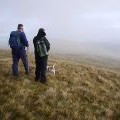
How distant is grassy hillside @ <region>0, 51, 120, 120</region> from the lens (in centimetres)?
1141

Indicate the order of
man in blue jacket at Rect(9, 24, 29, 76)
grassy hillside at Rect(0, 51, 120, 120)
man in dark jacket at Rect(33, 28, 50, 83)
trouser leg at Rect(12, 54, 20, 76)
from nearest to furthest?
1. grassy hillside at Rect(0, 51, 120, 120)
2. man in blue jacket at Rect(9, 24, 29, 76)
3. man in dark jacket at Rect(33, 28, 50, 83)
4. trouser leg at Rect(12, 54, 20, 76)

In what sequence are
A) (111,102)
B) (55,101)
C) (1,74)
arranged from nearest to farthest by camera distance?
(55,101) → (111,102) → (1,74)

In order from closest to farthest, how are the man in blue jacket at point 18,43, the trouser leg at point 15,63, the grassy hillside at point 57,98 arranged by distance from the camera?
the grassy hillside at point 57,98 → the man in blue jacket at point 18,43 → the trouser leg at point 15,63

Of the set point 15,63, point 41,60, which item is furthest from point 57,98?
point 15,63

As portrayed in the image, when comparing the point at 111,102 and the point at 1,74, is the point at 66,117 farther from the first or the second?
the point at 1,74

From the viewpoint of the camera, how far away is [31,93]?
43.7 feet

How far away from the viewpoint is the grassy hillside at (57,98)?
37.4 ft

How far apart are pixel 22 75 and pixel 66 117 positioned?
17.4 ft

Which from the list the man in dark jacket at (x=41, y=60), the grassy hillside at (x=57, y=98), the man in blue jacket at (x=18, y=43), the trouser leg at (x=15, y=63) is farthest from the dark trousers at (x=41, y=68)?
the trouser leg at (x=15, y=63)

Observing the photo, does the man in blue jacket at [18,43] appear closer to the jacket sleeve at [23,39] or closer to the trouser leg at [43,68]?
the jacket sleeve at [23,39]

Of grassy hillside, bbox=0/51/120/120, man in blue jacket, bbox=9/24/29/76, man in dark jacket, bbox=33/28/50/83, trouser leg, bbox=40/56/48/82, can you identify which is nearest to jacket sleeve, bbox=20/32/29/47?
man in blue jacket, bbox=9/24/29/76

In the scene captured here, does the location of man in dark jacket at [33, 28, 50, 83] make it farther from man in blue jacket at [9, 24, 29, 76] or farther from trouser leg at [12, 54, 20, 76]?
trouser leg at [12, 54, 20, 76]

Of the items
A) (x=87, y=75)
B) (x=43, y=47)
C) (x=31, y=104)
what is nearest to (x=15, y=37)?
(x=43, y=47)

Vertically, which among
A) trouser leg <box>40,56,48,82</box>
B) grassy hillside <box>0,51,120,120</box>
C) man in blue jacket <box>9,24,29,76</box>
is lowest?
grassy hillside <box>0,51,120,120</box>
